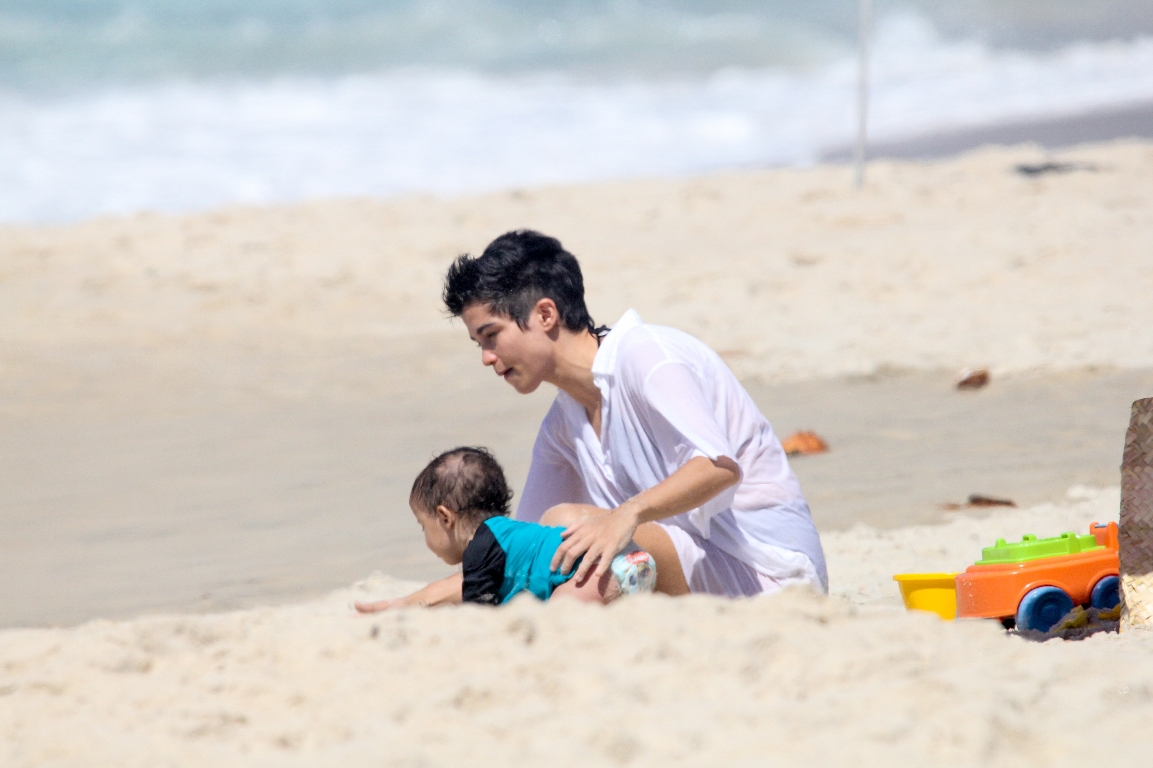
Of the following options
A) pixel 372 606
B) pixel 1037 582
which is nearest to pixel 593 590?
pixel 372 606

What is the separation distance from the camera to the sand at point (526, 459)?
1822mm

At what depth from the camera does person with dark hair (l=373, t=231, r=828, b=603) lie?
2639mm

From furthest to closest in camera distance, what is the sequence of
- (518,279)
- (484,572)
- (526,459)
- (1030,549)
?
1. (526,459)
2. (1030,549)
3. (518,279)
4. (484,572)

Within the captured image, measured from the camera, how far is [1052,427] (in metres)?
5.57

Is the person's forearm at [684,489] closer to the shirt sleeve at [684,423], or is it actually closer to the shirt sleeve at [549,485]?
the shirt sleeve at [684,423]

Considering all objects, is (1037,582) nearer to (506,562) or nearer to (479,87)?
(506,562)

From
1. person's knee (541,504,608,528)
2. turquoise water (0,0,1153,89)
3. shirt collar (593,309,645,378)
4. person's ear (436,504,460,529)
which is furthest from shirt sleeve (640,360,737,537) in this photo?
turquoise water (0,0,1153,89)

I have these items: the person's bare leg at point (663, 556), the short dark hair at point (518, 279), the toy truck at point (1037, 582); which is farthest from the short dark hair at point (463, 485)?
the toy truck at point (1037, 582)

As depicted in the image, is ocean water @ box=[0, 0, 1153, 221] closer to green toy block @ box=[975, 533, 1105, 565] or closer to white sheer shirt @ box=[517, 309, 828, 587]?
white sheer shirt @ box=[517, 309, 828, 587]

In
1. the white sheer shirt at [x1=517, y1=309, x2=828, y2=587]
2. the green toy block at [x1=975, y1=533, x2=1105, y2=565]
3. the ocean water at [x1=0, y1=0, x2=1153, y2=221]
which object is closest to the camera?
the white sheer shirt at [x1=517, y1=309, x2=828, y2=587]

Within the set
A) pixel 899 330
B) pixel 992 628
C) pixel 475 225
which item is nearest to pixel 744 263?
pixel 899 330

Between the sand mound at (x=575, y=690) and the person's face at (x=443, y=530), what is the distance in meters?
0.64

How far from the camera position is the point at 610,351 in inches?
107

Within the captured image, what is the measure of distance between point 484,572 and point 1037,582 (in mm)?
1357
